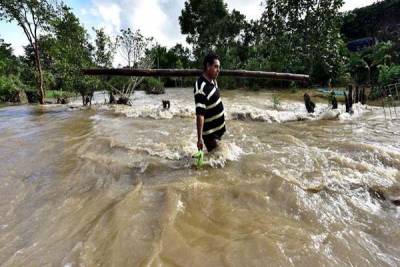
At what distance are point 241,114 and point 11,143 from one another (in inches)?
274

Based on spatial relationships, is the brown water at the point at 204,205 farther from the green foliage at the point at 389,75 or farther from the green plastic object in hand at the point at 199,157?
the green foliage at the point at 389,75

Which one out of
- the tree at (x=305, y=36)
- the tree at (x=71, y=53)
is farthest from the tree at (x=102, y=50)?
the tree at (x=305, y=36)

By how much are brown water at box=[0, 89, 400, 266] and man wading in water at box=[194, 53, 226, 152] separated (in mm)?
378

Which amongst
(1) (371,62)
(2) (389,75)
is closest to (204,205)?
(2) (389,75)

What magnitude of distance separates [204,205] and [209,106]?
→ 1.63 meters

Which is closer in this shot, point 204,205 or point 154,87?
point 204,205

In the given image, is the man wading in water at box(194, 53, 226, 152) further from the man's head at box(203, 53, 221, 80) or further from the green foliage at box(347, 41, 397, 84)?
the green foliage at box(347, 41, 397, 84)

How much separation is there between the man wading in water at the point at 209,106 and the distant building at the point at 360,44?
23770 millimetres

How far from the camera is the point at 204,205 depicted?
3410 millimetres

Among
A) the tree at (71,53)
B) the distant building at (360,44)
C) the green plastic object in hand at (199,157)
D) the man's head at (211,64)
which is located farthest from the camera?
the distant building at (360,44)

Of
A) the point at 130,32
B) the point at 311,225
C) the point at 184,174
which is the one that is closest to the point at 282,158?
the point at 184,174

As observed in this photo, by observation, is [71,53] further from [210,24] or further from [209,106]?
[210,24]

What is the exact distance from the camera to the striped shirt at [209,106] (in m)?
4.33

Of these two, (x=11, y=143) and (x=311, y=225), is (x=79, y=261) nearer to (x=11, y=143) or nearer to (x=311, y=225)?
(x=311, y=225)
